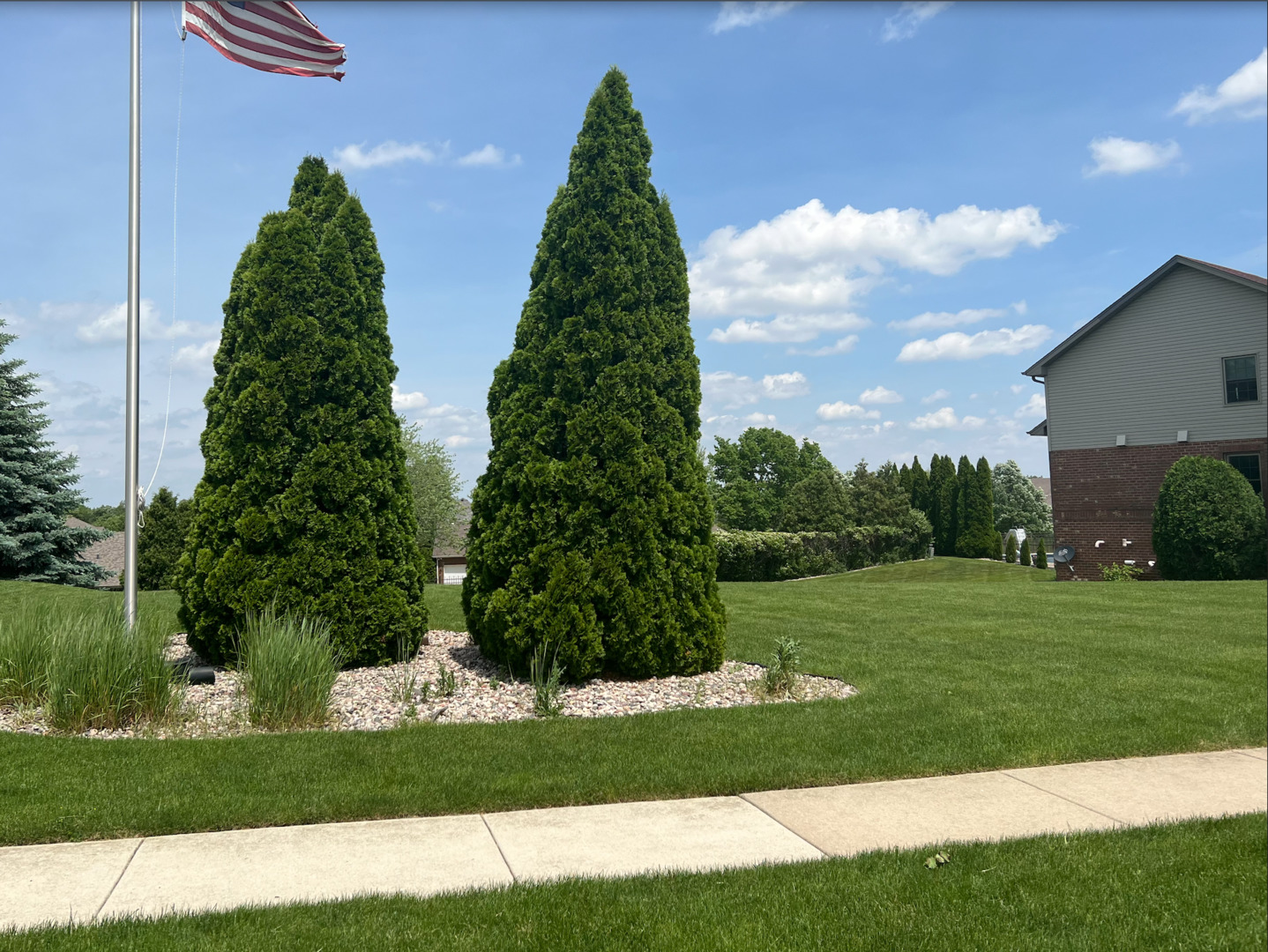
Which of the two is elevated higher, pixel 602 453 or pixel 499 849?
pixel 602 453

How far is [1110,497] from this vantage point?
25.0m

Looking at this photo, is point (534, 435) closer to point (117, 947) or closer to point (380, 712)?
point (380, 712)

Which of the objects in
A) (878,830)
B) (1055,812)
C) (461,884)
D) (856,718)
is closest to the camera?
(461,884)

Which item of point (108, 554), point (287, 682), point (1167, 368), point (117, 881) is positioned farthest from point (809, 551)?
point (117, 881)

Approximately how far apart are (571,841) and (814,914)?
1.48 m

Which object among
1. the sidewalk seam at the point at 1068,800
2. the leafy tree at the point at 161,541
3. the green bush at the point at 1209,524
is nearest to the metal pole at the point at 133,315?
the sidewalk seam at the point at 1068,800

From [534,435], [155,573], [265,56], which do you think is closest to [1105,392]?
[534,435]

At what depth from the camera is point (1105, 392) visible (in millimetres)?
24969

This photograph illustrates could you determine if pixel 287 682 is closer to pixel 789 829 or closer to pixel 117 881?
pixel 117 881

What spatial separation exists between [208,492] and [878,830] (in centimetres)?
744

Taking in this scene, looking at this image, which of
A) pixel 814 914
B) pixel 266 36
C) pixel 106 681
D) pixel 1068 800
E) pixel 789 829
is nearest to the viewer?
pixel 814 914

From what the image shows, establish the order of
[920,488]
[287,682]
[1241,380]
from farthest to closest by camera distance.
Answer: [920,488]
[1241,380]
[287,682]

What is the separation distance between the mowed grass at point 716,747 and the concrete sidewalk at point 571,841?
0.19 m

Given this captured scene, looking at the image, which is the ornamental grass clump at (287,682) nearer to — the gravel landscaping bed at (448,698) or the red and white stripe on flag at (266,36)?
the gravel landscaping bed at (448,698)
